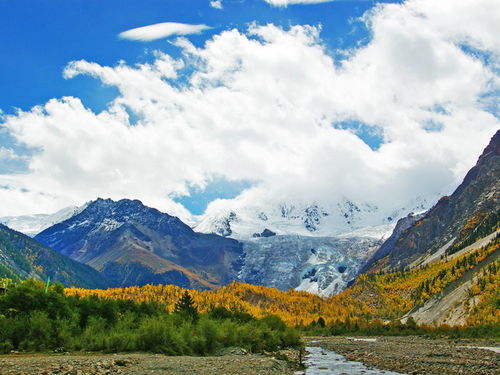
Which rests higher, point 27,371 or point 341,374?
point 27,371

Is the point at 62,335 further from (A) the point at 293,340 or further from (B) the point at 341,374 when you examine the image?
(A) the point at 293,340

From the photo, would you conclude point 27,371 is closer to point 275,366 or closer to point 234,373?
point 234,373

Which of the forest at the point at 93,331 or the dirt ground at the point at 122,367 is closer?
the dirt ground at the point at 122,367

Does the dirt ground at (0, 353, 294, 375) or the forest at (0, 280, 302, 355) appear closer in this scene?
the dirt ground at (0, 353, 294, 375)

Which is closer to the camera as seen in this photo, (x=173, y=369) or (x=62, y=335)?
(x=173, y=369)

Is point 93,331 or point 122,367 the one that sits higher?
point 93,331

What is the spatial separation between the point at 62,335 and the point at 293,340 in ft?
178

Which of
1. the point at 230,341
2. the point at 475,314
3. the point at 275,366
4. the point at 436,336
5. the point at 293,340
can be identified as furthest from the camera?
the point at 475,314

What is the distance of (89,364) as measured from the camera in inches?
1650

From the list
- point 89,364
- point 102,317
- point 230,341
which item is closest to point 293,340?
point 230,341

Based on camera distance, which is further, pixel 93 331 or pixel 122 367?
pixel 93 331

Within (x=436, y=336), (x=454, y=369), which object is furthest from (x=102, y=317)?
(x=436, y=336)

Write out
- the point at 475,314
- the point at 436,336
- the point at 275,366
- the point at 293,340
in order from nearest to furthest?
the point at 275,366 → the point at 293,340 → the point at 436,336 → the point at 475,314

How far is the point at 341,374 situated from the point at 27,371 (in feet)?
120
